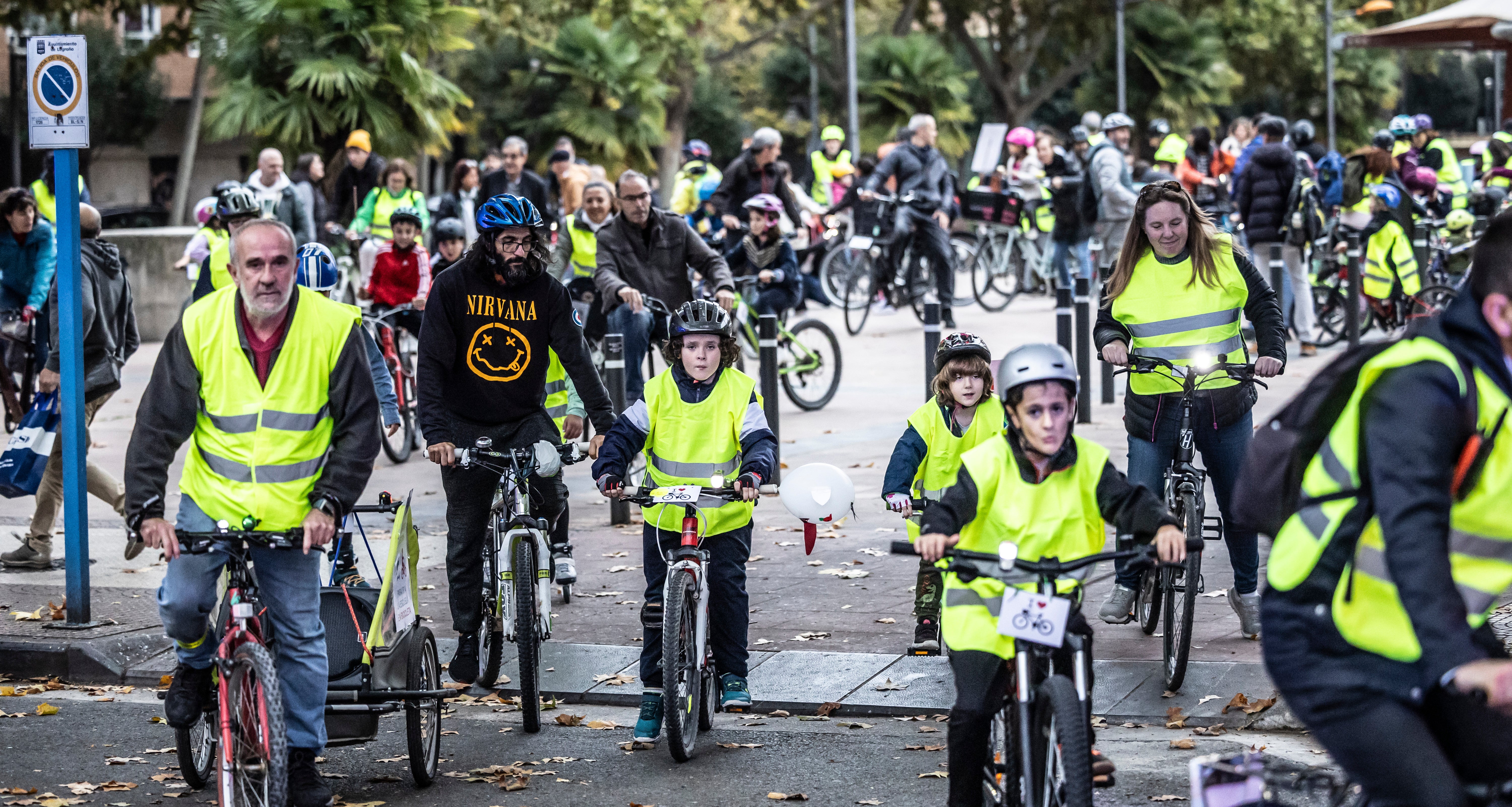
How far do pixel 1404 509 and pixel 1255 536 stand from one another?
158 inches

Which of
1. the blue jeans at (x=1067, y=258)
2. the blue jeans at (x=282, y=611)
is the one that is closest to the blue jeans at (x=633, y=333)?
the blue jeans at (x=282, y=611)

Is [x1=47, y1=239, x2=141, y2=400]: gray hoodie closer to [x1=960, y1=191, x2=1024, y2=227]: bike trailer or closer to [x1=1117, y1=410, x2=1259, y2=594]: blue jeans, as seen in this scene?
[x1=1117, y1=410, x2=1259, y2=594]: blue jeans

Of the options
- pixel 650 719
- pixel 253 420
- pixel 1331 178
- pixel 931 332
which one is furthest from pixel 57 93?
pixel 1331 178

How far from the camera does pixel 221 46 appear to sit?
21.0 m

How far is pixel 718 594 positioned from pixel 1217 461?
2.15 meters

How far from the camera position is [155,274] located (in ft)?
67.5

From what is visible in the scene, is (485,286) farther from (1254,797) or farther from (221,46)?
(221,46)

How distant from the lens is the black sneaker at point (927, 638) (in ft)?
23.1

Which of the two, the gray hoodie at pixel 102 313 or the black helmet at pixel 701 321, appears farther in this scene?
the gray hoodie at pixel 102 313

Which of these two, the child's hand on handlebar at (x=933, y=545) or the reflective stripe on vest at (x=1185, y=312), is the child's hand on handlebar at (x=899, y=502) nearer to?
the reflective stripe on vest at (x=1185, y=312)

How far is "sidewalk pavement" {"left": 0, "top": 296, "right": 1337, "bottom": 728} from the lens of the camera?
272 inches

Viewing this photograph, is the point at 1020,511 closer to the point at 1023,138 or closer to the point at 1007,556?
the point at 1007,556

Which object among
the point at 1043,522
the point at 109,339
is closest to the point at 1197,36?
the point at 109,339

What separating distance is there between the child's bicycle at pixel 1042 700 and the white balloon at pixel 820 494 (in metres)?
1.50
